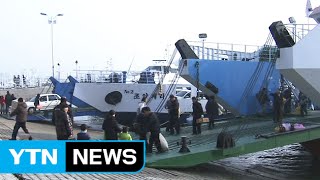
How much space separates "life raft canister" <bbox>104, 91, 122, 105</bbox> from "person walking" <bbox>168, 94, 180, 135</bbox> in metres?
8.13

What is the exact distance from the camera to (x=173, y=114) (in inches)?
542

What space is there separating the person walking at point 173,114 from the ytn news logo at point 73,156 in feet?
24.7

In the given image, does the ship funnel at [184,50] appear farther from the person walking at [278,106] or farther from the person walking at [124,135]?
the person walking at [124,135]

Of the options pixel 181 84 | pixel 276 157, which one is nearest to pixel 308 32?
pixel 276 157

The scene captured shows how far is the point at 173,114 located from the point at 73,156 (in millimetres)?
8139

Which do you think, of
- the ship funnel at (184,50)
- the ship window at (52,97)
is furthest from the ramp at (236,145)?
the ship window at (52,97)

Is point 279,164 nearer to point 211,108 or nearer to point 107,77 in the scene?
point 211,108

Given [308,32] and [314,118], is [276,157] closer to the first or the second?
[314,118]

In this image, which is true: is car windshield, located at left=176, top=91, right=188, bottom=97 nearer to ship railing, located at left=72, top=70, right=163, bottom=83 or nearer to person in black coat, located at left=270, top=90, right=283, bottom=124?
ship railing, located at left=72, top=70, right=163, bottom=83

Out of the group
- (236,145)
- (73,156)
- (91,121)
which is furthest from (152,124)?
(91,121)

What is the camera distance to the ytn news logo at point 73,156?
555 centimetres

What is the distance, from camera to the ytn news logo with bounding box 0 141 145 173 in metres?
5.55

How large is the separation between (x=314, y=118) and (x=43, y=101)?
51.1ft

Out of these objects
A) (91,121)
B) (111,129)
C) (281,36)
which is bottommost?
(91,121)
